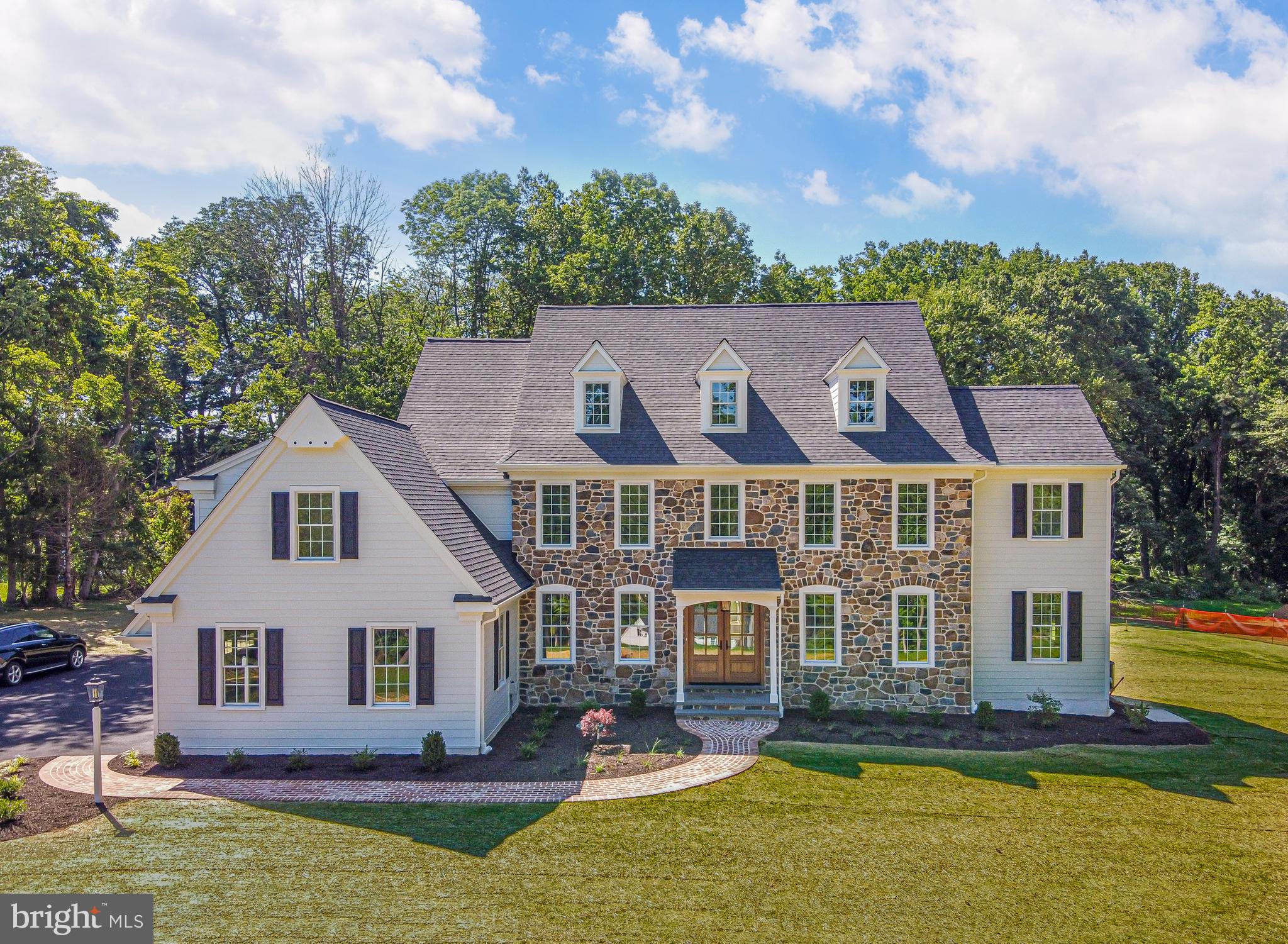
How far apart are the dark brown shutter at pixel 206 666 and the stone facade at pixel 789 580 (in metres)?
6.58

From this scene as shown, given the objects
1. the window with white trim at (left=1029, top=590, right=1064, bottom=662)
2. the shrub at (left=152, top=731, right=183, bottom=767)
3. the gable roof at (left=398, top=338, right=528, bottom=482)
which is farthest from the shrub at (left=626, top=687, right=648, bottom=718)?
the window with white trim at (left=1029, top=590, right=1064, bottom=662)

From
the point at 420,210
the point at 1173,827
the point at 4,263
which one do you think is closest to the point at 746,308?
the point at 1173,827

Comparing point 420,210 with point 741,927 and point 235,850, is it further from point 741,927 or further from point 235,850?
point 741,927

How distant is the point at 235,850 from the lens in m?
10.3

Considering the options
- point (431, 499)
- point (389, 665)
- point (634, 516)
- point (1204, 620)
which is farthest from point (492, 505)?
point (1204, 620)

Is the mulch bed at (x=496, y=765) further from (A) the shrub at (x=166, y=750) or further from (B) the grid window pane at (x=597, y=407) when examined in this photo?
(B) the grid window pane at (x=597, y=407)

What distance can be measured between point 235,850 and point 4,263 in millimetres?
31950

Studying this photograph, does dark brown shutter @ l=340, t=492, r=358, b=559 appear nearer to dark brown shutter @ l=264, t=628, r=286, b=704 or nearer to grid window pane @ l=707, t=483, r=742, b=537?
Answer: dark brown shutter @ l=264, t=628, r=286, b=704

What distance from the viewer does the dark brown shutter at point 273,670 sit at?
14531mm

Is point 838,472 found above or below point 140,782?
above

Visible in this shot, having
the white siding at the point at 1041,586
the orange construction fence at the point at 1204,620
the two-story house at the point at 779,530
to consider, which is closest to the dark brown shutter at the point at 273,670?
the two-story house at the point at 779,530

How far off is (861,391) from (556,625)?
31.9 ft

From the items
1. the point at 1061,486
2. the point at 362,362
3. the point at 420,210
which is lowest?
the point at 1061,486

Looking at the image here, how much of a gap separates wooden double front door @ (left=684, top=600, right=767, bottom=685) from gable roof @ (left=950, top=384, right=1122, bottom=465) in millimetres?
7254
